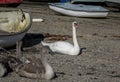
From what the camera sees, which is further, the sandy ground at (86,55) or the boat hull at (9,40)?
the boat hull at (9,40)

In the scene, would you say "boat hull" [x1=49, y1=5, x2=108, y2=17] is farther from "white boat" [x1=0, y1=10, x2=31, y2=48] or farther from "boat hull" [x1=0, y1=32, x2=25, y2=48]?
"boat hull" [x1=0, y1=32, x2=25, y2=48]

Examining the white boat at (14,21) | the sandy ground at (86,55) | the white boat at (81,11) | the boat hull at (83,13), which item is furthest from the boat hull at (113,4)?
the white boat at (14,21)

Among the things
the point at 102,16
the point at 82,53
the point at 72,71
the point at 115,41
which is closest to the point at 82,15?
the point at 102,16

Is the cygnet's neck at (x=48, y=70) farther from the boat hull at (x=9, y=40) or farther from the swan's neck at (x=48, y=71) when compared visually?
the boat hull at (x=9, y=40)

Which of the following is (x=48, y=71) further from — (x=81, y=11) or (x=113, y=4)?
(x=113, y=4)

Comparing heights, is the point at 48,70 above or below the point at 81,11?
above

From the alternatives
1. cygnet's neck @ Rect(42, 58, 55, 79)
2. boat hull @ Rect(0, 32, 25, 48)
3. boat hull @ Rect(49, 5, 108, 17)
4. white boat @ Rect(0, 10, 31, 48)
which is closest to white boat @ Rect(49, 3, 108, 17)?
boat hull @ Rect(49, 5, 108, 17)

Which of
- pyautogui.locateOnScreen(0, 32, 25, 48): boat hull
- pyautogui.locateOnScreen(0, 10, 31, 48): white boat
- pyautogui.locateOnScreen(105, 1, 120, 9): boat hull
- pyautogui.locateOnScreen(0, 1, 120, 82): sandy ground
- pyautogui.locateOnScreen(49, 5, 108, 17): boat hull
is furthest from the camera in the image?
pyautogui.locateOnScreen(105, 1, 120, 9): boat hull

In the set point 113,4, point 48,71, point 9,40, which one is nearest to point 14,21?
point 9,40

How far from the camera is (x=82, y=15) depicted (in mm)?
29391

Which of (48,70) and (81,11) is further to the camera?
(81,11)

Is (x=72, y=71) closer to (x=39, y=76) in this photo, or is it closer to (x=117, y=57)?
(x=39, y=76)

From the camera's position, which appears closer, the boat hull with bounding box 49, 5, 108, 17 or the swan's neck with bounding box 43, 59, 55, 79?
the swan's neck with bounding box 43, 59, 55, 79

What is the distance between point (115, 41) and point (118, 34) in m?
3.06
